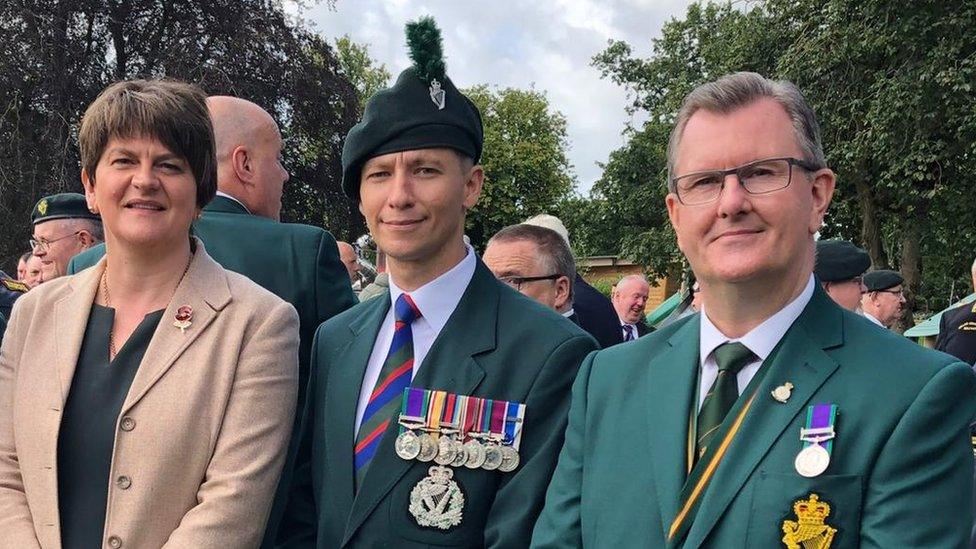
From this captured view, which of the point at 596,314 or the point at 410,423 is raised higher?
the point at 596,314

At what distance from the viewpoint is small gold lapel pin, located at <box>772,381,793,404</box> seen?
2023 millimetres

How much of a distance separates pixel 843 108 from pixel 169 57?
12.2 meters

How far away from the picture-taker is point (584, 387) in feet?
7.89

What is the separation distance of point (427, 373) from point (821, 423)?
108 centimetres

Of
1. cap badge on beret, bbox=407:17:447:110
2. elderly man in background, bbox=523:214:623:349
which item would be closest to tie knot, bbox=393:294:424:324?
cap badge on beret, bbox=407:17:447:110

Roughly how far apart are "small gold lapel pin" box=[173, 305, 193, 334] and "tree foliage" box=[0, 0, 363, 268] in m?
13.6

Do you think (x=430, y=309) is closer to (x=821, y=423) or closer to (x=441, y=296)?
(x=441, y=296)

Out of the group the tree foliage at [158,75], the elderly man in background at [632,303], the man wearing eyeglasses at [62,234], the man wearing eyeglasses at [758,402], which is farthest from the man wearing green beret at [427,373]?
the tree foliage at [158,75]

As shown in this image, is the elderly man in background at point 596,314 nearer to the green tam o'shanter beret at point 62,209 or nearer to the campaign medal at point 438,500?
the green tam o'shanter beret at point 62,209

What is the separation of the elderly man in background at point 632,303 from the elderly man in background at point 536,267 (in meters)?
4.05

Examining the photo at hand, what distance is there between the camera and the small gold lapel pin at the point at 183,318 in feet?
8.63

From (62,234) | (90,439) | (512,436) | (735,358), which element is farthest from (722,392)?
(62,234)

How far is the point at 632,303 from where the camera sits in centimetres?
882

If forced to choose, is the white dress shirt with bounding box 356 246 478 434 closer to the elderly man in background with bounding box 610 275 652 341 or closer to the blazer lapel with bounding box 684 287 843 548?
the blazer lapel with bounding box 684 287 843 548
